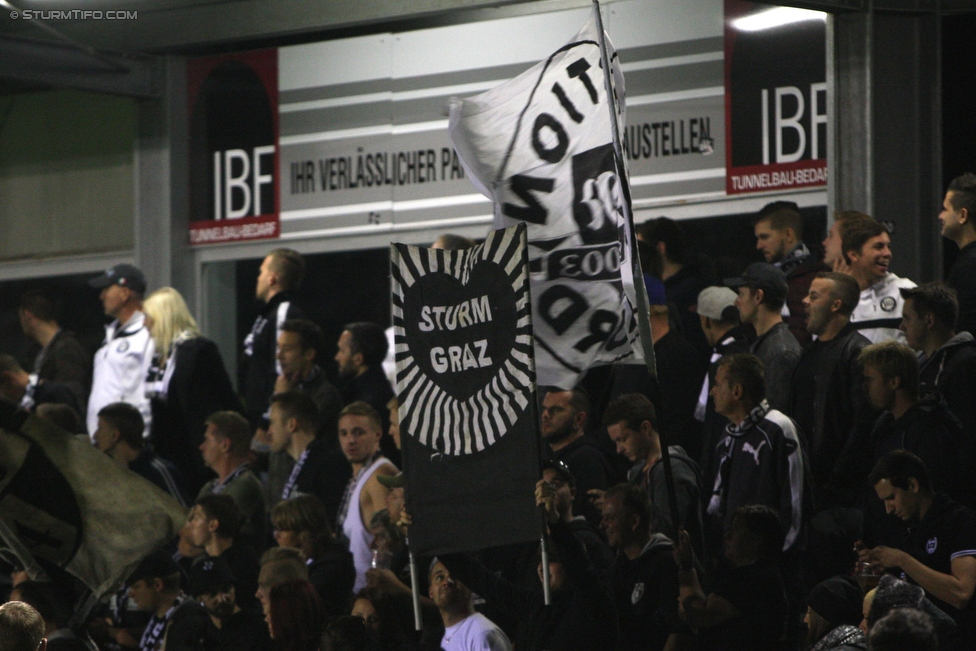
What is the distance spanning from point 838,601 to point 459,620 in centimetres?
192

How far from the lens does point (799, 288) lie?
9.63 metres

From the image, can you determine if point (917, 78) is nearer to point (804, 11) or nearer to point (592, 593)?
point (804, 11)

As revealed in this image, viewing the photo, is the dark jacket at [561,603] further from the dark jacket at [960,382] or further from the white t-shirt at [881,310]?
the white t-shirt at [881,310]

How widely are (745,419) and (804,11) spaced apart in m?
3.82

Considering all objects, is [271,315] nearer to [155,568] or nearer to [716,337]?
[155,568]

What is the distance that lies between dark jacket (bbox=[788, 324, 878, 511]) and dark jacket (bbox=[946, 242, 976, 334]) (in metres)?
0.58

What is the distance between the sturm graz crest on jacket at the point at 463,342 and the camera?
7.83 meters

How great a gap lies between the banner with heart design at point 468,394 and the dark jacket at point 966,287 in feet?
8.25

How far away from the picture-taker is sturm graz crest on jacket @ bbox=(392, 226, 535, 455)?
783 centimetres

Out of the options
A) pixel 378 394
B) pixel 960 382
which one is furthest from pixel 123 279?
pixel 960 382

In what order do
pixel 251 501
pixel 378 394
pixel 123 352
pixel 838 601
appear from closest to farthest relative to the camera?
1. pixel 838 601
2. pixel 251 501
3. pixel 378 394
4. pixel 123 352

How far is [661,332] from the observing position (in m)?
9.65

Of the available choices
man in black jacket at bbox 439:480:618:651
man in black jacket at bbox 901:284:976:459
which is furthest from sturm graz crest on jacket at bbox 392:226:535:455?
man in black jacket at bbox 901:284:976:459

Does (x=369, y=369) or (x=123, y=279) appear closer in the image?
(x=369, y=369)
